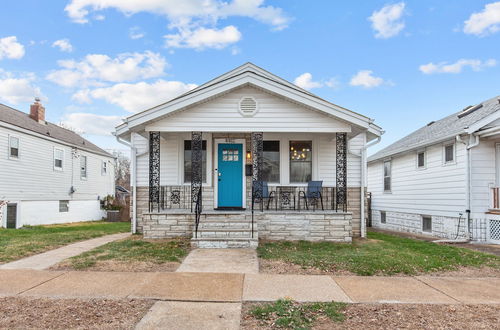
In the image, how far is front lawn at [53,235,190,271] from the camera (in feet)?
19.6

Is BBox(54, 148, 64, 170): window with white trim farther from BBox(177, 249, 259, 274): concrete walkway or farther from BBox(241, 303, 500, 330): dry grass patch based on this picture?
BBox(241, 303, 500, 330): dry grass patch

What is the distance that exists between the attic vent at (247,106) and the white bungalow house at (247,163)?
0.09 ft

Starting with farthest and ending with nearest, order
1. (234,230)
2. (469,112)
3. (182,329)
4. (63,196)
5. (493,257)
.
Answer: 1. (63,196)
2. (469,112)
3. (234,230)
4. (493,257)
5. (182,329)

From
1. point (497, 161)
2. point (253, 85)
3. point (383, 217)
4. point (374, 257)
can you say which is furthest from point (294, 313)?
point (383, 217)

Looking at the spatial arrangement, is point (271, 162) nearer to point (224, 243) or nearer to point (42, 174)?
point (224, 243)

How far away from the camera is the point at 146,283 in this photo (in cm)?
499

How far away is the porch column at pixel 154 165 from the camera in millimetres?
9070

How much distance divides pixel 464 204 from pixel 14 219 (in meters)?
17.7

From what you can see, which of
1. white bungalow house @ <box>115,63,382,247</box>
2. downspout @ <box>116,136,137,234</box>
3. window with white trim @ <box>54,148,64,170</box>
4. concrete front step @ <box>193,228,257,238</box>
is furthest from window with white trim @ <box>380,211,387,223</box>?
window with white trim @ <box>54,148,64,170</box>

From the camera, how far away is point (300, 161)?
10.7 metres

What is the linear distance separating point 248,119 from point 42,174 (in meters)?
13.0

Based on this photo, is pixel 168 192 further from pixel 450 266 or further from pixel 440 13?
pixel 440 13

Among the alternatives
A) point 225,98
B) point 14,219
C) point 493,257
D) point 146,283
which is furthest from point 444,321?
point 14,219

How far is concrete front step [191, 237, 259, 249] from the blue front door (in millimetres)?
2620
